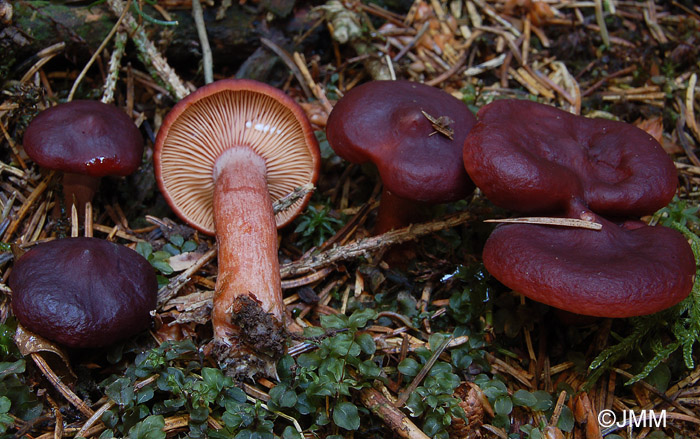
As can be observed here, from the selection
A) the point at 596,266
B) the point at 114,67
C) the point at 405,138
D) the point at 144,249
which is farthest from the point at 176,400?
the point at 114,67

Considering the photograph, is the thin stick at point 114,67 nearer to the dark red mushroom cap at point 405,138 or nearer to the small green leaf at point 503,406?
the dark red mushroom cap at point 405,138

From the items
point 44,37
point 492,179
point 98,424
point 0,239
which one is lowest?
point 98,424

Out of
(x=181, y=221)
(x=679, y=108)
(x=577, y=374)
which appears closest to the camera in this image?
(x=577, y=374)

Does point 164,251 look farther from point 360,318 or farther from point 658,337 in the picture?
point 658,337

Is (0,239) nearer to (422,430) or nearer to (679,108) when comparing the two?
(422,430)

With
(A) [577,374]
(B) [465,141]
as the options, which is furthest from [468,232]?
(A) [577,374]

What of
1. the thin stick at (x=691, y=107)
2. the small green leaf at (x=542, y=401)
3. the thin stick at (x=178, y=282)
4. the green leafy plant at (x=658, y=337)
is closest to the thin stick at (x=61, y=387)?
the thin stick at (x=178, y=282)

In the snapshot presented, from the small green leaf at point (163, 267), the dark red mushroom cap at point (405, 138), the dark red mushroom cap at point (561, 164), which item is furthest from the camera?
the small green leaf at point (163, 267)
